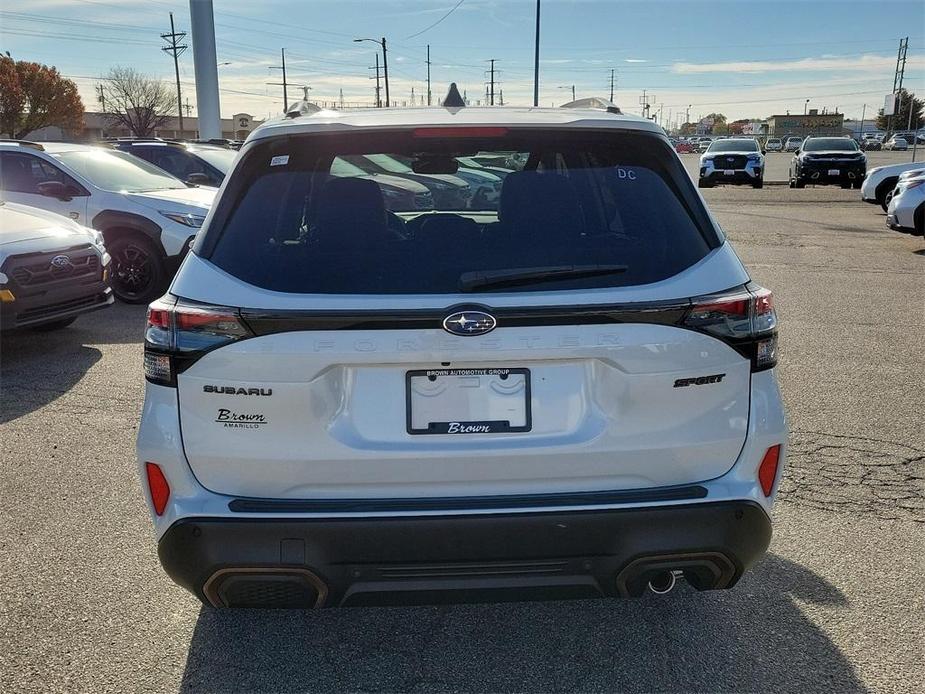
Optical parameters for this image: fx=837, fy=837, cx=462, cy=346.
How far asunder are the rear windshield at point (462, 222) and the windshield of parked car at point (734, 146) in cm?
2821

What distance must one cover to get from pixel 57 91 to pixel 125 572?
76.1 m

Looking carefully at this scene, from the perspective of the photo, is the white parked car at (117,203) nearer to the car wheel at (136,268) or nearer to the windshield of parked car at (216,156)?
the car wheel at (136,268)

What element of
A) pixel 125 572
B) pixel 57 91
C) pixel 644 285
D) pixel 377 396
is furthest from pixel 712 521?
pixel 57 91

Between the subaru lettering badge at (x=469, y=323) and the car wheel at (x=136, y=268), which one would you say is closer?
the subaru lettering badge at (x=469, y=323)

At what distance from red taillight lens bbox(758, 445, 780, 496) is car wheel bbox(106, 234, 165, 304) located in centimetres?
786

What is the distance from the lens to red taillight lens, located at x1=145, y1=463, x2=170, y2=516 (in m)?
2.43

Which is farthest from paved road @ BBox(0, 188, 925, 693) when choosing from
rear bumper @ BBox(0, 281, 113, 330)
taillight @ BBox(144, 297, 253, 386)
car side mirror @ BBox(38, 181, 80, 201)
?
car side mirror @ BBox(38, 181, 80, 201)

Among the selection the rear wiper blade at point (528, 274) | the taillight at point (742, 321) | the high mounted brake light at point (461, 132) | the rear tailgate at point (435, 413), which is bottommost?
the rear tailgate at point (435, 413)

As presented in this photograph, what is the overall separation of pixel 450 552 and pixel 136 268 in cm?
789

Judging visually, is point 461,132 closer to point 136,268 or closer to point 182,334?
point 182,334

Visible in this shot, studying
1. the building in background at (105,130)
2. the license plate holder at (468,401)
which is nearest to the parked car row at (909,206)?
the license plate holder at (468,401)

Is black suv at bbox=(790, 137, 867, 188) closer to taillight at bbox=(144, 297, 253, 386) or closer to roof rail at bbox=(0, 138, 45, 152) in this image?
roof rail at bbox=(0, 138, 45, 152)

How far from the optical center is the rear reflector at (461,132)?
101 inches

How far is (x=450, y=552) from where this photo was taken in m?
2.33
